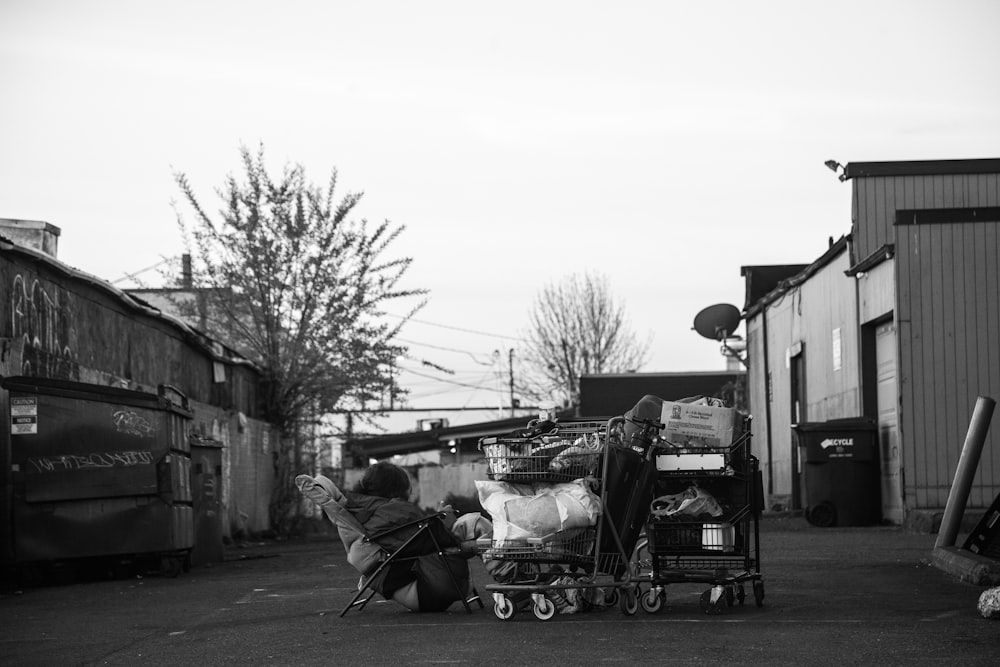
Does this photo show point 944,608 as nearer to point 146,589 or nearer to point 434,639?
point 434,639

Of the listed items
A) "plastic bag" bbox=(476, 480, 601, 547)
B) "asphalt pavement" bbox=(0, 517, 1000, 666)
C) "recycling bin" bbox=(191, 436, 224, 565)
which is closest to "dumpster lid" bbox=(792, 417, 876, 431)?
"asphalt pavement" bbox=(0, 517, 1000, 666)

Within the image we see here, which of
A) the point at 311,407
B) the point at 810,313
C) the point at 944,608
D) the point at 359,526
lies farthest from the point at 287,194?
the point at 944,608

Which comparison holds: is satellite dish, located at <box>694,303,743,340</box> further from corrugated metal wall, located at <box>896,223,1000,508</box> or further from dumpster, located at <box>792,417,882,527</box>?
corrugated metal wall, located at <box>896,223,1000,508</box>

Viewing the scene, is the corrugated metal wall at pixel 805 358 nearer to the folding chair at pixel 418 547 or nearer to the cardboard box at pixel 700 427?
the cardboard box at pixel 700 427

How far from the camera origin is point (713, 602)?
889 cm

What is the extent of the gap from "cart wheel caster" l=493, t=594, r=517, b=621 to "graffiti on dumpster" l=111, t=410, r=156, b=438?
643cm

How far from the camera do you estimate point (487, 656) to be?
23.3ft

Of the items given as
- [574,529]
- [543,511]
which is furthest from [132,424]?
[574,529]

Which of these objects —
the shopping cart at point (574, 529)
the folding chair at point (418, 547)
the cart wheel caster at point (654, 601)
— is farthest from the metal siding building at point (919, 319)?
the folding chair at point (418, 547)

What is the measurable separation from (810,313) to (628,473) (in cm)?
1671

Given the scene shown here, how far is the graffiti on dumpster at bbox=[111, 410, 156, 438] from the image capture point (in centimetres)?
1397

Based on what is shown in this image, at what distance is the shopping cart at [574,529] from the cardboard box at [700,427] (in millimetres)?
377

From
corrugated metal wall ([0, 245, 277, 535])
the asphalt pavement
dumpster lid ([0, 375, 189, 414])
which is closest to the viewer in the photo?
the asphalt pavement

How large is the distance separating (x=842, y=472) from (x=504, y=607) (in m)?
11.8
